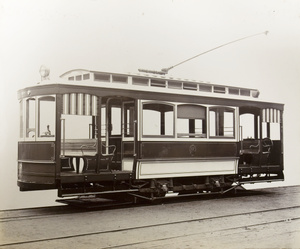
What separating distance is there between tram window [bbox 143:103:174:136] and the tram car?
0.9 inches

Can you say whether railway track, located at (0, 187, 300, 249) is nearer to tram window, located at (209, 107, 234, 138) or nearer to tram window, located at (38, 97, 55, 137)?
tram window, located at (38, 97, 55, 137)

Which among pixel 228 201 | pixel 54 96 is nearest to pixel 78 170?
pixel 54 96

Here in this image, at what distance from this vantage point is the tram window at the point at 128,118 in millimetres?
10461

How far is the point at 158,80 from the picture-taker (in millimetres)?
10477

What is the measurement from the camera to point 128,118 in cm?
1068

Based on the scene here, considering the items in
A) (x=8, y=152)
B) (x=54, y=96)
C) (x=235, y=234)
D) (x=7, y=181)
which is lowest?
(x=235, y=234)

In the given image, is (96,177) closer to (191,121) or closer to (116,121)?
(116,121)

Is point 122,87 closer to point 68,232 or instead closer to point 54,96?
point 54,96

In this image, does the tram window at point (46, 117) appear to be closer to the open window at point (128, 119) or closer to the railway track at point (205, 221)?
the open window at point (128, 119)

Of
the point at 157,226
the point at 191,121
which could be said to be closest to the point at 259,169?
the point at 191,121

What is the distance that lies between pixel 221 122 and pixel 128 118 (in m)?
2.39

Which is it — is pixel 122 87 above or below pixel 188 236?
above

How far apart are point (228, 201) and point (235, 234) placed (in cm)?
347

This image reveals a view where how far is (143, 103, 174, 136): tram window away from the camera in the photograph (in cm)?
1013
